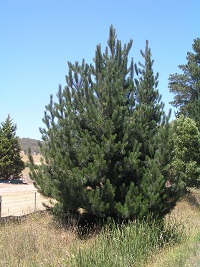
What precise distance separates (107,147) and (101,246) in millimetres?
2686

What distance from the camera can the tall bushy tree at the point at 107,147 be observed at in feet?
29.5

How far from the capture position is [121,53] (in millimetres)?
10617

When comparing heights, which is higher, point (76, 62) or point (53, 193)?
point (76, 62)

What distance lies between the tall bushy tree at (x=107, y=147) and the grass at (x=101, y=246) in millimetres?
682

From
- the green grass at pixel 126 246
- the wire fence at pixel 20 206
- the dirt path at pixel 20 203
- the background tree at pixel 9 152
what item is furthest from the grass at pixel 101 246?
the background tree at pixel 9 152

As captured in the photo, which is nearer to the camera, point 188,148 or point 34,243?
point 34,243

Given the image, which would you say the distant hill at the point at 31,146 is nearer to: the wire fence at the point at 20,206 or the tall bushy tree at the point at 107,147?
the tall bushy tree at the point at 107,147

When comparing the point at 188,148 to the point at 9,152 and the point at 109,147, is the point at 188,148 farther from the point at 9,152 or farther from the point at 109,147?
the point at 9,152

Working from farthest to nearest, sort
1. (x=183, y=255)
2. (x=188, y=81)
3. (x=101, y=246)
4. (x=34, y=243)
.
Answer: (x=188, y=81)
(x=34, y=243)
(x=101, y=246)
(x=183, y=255)

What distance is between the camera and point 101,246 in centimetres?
729

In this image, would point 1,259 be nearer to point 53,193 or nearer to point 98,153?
point 53,193

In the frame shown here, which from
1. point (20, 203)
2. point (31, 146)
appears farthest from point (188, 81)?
point (20, 203)

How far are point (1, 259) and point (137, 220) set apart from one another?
3.50 m

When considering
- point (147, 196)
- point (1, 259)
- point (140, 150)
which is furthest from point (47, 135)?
point (1, 259)
